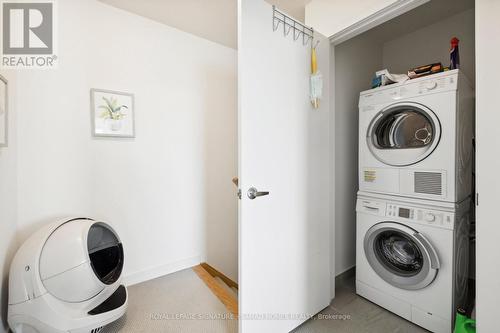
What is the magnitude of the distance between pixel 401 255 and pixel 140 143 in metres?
2.32

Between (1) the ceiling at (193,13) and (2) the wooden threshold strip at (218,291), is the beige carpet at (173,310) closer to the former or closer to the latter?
(2) the wooden threshold strip at (218,291)

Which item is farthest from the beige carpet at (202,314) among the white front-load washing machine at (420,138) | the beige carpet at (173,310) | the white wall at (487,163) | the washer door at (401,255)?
the white front-load washing machine at (420,138)

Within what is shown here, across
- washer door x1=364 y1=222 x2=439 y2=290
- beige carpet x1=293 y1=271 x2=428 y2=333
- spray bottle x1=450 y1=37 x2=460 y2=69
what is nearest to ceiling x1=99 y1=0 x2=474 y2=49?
spray bottle x1=450 y1=37 x2=460 y2=69

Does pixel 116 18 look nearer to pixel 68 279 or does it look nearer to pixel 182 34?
pixel 182 34

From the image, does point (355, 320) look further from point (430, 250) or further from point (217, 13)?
point (217, 13)

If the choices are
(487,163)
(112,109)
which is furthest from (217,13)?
(487,163)

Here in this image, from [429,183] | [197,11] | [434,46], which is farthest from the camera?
[434,46]

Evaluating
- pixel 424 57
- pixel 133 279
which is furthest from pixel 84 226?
pixel 424 57

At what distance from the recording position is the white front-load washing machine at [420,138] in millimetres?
1379

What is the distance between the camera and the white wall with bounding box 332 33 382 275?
2.02 metres

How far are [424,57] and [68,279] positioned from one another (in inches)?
135

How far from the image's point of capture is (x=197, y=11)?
1840 mm

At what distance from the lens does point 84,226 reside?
1.33m

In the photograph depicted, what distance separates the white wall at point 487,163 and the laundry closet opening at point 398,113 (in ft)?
1.22
